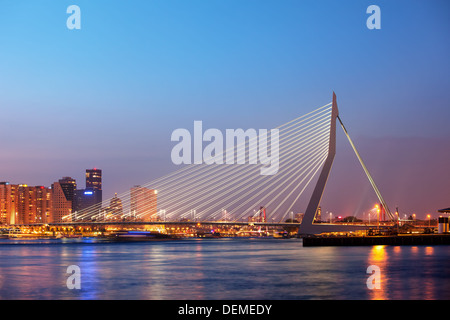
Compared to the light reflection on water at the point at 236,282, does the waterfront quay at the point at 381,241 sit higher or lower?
lower

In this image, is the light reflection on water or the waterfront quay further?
the waterfront quay

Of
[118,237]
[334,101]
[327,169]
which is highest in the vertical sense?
[334,101]

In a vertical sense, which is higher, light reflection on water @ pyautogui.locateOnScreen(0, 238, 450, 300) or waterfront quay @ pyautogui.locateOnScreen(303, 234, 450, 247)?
light reflection on water @ pyautogui.locateOnScreen(0, 238, 450, 300)

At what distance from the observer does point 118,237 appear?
411ft

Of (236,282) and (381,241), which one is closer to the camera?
(236,282)

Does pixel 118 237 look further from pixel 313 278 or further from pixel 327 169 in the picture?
pixel 313 278

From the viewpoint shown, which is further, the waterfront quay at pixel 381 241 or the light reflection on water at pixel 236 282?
the waterfront quay at pixel 381 241

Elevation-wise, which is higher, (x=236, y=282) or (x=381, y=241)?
(x=236, y=282)
